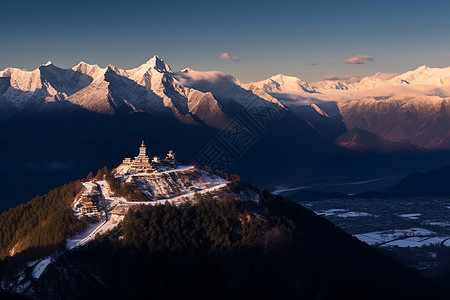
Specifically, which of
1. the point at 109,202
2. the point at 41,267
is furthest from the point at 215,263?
the point at 41,267

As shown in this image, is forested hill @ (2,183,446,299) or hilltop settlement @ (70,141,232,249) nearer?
forested hill @ (2,183,446,299)

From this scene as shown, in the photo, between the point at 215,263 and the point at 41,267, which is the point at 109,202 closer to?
the point at 41,267

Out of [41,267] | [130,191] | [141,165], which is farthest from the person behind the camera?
[141,165]

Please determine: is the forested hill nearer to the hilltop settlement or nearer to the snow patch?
the snow patch

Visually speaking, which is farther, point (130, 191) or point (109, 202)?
point (130, 191)

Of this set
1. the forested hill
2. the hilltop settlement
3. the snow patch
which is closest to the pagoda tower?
the hilltop settlement

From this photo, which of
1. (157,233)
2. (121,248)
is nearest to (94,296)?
(121,248)

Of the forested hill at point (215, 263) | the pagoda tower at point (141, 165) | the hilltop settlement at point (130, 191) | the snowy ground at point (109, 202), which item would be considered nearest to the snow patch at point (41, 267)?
the forested hill at point (215, 263)

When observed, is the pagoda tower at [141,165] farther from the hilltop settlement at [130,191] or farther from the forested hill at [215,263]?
the forested hill at [215,263]
